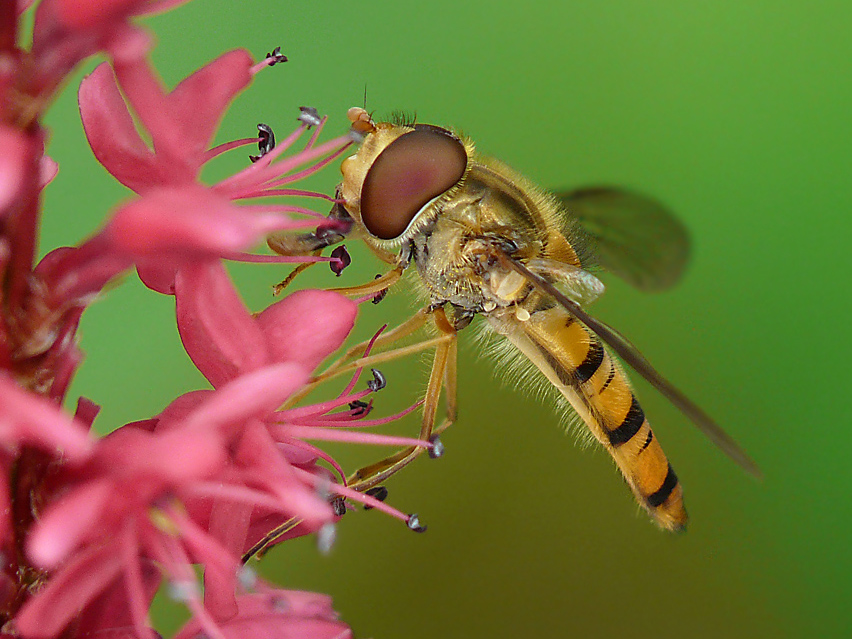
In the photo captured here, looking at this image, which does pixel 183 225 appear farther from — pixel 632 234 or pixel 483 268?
pixel 632 234

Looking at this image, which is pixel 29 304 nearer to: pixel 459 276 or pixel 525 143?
pixel 459 276

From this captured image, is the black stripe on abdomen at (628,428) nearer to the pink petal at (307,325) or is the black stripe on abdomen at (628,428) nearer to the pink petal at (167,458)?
the pink petal at (307,325)

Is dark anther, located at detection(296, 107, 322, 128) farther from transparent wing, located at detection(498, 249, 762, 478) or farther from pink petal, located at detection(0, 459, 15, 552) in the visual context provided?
pink petal, located at detection(0, 459, 15, 552)

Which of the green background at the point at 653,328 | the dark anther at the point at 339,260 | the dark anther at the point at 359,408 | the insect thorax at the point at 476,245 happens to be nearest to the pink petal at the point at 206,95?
the dark anther at the point at 339,260

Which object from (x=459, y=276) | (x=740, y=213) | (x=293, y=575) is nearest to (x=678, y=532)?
(x=459, y=276)

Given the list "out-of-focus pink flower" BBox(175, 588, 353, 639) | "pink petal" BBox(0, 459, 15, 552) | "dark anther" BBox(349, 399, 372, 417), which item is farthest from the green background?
"pink petal" BBox(0, 459, 15, 552)

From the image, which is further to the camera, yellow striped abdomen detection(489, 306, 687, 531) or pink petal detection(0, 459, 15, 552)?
yellow striped abdomen detection(489, 306, 687, 531)

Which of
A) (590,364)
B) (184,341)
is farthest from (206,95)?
(590,364)
